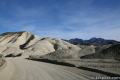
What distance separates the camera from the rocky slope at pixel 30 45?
409 ft

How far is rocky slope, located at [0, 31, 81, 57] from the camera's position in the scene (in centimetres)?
12475

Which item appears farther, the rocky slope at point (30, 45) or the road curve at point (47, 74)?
the rocky slope at point (30, 45)

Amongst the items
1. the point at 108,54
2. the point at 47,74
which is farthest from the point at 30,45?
the point at 47,74

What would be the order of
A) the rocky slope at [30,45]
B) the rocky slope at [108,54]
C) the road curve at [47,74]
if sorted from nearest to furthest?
the road curve at [47,74] < the rocky slope at [108,54] < the rocky slope at [30,45]

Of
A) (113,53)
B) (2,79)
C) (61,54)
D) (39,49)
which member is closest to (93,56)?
(113,53)

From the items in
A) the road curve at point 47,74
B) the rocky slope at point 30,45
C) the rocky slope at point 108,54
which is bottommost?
the road curve at point 47,74

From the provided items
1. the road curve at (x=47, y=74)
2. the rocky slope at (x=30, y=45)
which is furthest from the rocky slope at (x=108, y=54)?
the road curve at (x=47, y=74)

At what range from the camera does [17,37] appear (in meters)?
193

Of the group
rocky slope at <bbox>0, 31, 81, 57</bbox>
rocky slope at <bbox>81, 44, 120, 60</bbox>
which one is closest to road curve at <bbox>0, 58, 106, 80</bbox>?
rocky slope at <bbox>81, 44, 120, 60</bbox>

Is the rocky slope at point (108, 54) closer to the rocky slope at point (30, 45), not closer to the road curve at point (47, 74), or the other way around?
the rocky slope at point (30, 45)

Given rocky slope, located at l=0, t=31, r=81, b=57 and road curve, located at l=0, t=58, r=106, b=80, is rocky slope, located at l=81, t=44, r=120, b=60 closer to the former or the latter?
rocky slope, located at l=0, t=31, r=81, b=57

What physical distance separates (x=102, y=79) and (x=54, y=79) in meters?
Result: 4.06

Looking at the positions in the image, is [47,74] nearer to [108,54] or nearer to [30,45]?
[108,54]

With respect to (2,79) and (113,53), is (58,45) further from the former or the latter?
(2,79)
